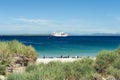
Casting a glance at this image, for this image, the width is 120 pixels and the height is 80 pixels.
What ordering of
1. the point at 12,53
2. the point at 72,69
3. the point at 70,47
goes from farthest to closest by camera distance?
the point at 70,47 < the point at 12,53 < the point at 72,69

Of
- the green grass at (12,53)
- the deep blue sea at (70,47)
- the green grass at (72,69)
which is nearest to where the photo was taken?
the green grass at (72,69)

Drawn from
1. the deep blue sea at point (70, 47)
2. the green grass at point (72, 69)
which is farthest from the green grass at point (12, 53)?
the deep blue sea at point (70, 47)

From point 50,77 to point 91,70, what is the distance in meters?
4.28

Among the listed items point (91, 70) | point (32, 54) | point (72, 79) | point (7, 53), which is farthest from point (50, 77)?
point (32, 54)

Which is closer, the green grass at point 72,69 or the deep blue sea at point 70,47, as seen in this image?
the green grass at point 72,69

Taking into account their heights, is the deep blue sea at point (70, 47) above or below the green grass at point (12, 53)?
below

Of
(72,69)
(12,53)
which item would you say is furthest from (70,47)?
(72,69)

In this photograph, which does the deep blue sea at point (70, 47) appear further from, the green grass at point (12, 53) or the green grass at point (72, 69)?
the green grass at point (72, 69)

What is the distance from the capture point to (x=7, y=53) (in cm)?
2100

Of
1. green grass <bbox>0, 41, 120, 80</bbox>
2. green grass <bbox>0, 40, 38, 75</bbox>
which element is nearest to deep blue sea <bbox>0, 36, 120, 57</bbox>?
green grass <bbox>0, 40, 38, 75</bbox>

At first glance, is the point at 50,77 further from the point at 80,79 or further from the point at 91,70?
the point at 91,70

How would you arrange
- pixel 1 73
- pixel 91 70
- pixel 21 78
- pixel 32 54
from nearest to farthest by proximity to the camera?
pixel 21 78, pixel 91 70, pixel 1 73, pixel 32 54

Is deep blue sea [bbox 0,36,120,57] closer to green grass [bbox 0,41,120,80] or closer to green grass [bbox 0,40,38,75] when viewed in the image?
green grass [bbox 0,40,38,75]

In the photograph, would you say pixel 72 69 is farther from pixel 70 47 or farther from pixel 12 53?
pixel 70 47
